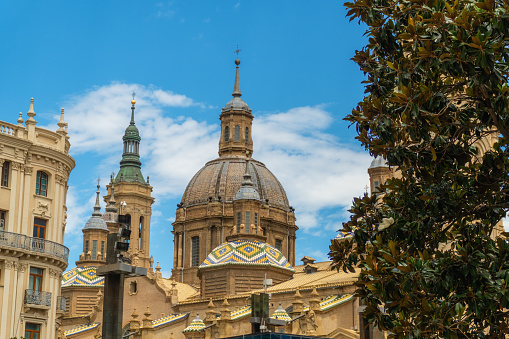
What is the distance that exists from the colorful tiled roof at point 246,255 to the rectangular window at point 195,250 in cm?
1935

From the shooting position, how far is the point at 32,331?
41.5 metres

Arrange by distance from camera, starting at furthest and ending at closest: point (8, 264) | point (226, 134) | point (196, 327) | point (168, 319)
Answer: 1. point (226, 134)
2. point (168, 319)
3. point (196, 327)
4. point (8, 264)

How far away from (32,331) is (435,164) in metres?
29.2

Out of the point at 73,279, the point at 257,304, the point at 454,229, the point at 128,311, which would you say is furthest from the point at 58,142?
the point at 73,279

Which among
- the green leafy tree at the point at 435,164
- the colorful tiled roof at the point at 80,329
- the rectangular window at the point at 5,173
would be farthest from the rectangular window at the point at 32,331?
the colorful tiled roof at the point at 80,329

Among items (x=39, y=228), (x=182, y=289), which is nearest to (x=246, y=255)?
(x=182, y=289)

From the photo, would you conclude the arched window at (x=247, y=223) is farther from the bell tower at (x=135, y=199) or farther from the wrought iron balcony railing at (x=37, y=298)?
the wrought iron balcony railing at (x=37, y=298)

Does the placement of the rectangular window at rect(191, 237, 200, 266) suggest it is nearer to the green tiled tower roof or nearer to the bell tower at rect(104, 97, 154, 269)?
the bell tower at rect(104, 97, 154, 269)

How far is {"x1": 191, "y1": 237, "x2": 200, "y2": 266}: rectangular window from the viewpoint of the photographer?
95062 millimetres

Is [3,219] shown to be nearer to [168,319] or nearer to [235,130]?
[168,319]

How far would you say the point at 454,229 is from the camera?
18500 mm

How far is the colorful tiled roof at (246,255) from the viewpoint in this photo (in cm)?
7375

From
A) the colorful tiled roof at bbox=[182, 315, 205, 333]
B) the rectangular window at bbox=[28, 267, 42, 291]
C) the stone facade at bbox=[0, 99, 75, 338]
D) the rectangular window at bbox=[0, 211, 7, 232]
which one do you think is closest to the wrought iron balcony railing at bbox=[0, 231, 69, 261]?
the stone facade at bbox=[0, 99, 75, 338]

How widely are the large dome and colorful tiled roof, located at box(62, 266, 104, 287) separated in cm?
1336
